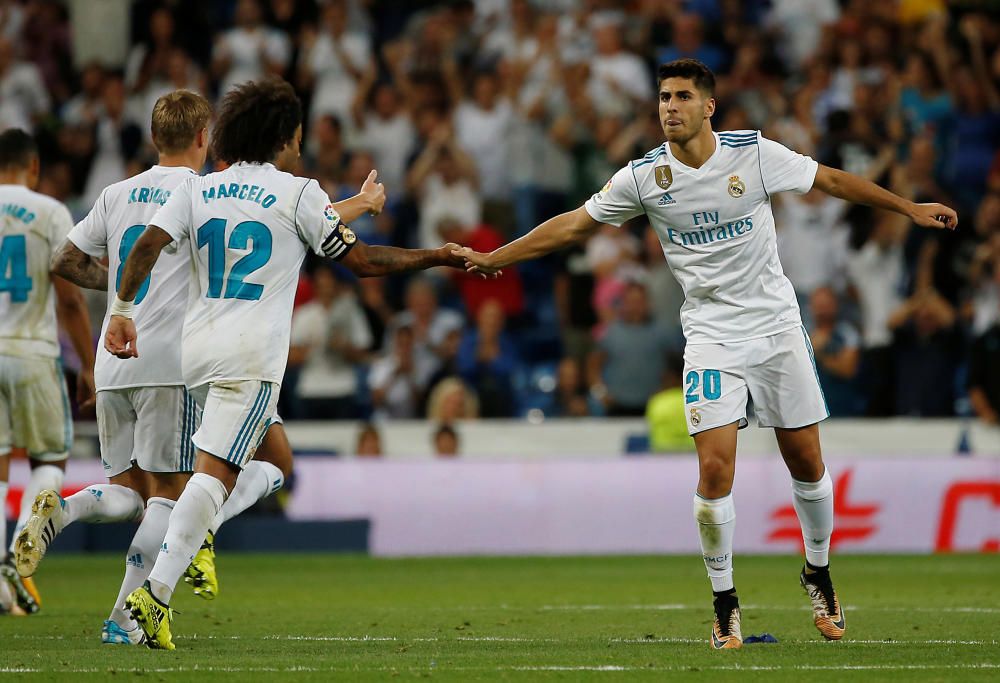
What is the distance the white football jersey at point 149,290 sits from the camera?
8312 mm

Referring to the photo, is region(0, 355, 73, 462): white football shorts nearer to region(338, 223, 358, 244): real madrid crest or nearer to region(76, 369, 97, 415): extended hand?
region(76, 369, 97, 415): extended hand

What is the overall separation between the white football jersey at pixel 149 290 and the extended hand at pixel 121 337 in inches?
23.2

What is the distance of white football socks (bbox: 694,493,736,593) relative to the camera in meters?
7.89

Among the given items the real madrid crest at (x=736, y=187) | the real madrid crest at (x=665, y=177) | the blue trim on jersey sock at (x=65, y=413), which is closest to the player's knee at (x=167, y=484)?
the blue trim on jersey sock at (x=65, y=413)

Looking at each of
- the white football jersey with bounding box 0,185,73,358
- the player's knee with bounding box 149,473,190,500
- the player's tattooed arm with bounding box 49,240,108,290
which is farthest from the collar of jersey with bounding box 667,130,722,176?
the white football jersey with bounding box 0,185,73,358

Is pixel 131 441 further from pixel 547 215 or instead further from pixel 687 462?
pixel 547 215

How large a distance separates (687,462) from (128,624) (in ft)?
29.2

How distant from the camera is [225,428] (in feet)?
24.6

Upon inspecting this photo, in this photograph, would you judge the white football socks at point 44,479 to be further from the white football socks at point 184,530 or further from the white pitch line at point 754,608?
the white football socks at point 184,530

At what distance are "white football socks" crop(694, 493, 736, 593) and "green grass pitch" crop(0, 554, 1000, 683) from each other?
1.33 feet

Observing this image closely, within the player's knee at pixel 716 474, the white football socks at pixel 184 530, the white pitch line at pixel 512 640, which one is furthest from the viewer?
the white pitch line at pixel 512 640

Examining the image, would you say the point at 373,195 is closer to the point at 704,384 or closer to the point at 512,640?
the point at 704,384

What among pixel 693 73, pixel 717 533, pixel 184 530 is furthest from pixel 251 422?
pixel 693 73

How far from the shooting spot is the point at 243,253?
757 cm
